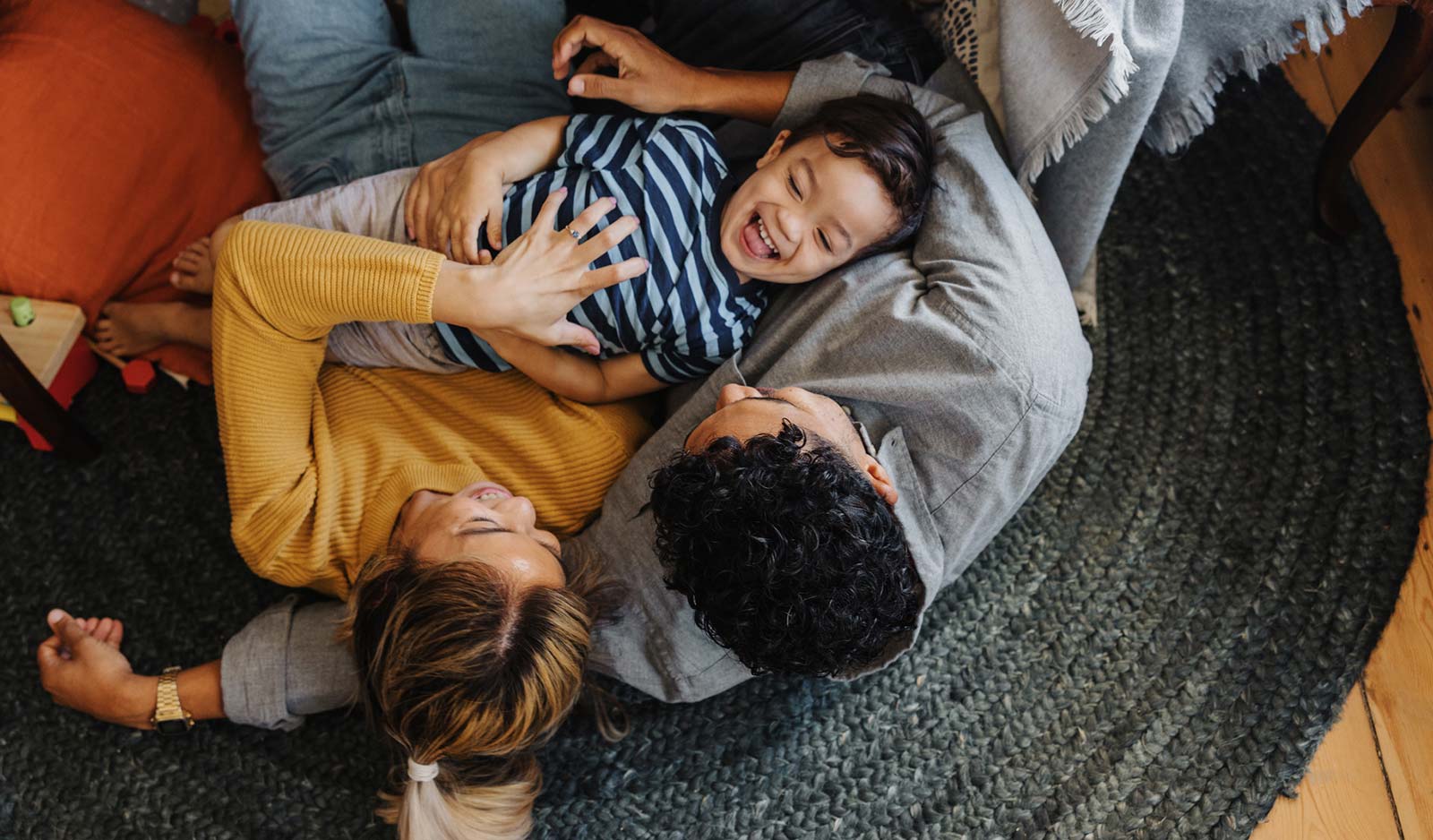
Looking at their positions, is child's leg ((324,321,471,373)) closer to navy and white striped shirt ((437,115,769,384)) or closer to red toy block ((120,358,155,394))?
navy and white striped shirt ((437,115,769,384))

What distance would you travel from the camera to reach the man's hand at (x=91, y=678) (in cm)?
120

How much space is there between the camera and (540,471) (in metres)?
1.21

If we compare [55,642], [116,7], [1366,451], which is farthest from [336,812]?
[1366,451]

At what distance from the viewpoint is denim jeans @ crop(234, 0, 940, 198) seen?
1.33m

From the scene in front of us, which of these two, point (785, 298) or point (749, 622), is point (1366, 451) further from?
point (749, 622)

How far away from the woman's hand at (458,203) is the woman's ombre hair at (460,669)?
0.33m

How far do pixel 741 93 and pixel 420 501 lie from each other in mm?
588

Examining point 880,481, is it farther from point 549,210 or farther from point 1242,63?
point 1242,63

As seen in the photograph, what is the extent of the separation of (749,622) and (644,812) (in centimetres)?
38

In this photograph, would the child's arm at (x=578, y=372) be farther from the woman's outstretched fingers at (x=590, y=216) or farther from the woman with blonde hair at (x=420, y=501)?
the woman's outstretched fingers at (x=590, y=216)

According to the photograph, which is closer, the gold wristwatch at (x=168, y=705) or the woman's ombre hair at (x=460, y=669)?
the woman's ombre hair at (x=460, y=669)

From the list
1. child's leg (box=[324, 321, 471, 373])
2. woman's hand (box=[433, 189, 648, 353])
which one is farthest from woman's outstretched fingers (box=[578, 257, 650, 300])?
child's leg (box=[324, 321, 471, 373])

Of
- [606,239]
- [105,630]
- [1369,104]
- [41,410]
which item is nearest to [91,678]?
[105,630]

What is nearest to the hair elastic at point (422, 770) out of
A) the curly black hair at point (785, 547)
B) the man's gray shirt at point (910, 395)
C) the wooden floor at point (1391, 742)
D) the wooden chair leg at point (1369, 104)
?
the man's gray shirt at point (910, 395)
